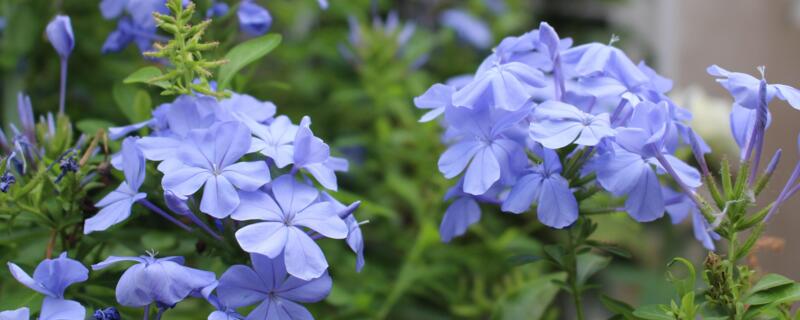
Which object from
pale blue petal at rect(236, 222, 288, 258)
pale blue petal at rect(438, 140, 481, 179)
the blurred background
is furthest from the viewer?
the blurred background

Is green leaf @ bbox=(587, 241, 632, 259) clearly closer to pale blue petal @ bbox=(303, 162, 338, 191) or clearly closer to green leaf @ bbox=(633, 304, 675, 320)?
green leaf @ bbox=(633, 304, 675, 320)

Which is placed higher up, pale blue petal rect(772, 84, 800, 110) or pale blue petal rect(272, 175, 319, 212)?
pale blue petal rect(772, 84, 800, 110)

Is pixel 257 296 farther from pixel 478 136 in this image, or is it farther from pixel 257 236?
pixel 478 136

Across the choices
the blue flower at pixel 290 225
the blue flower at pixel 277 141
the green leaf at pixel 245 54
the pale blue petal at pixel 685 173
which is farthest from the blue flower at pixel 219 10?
the pale blue petal at pixel 685 173

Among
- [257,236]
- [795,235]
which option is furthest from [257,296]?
[795,235]

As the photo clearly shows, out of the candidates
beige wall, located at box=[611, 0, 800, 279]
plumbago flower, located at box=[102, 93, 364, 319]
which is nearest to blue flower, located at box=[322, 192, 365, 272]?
plumbago flower, located at box=[102, 93, 364, 319]

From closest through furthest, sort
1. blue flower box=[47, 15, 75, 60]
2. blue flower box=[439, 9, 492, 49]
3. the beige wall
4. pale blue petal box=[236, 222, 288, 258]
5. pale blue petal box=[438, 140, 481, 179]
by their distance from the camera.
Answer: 1. pale blue petal box=[236, 222, 288, 258]
2. pale blue petal box=[438, 140, 481, 179]
3. blue flower box=[47, 15, 75, 60]
4. blue flower box=[439, 9, 492, 49]
5. the beige wall

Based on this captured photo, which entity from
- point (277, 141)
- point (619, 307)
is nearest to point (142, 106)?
point (277, 141)

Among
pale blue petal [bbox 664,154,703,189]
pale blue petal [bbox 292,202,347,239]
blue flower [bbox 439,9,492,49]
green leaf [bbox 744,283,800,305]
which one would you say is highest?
pale blue petal [bbox 664,154,703,189]
